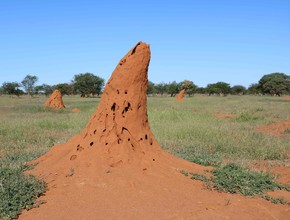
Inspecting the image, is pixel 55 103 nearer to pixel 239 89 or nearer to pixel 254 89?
pixel 254 89

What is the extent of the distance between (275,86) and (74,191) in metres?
59.8

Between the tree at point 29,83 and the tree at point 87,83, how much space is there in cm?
769

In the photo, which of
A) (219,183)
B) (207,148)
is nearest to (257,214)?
(219,183)

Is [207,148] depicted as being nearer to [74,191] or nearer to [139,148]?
[139,148]

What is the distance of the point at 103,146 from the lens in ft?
18.4

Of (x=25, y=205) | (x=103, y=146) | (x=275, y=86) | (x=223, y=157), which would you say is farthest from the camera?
(x=275, y=86)

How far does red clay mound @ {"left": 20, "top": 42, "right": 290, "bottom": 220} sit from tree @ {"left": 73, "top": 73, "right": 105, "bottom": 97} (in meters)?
52.2

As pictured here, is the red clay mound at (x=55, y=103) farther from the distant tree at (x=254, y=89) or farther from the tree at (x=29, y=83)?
the distant tree at (x=254, y=89)

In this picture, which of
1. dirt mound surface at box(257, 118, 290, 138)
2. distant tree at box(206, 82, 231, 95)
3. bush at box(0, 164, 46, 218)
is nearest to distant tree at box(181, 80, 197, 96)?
distant tree at box(206, 82, 231, 95)

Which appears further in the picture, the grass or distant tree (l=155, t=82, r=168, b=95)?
distant tree (l=155, t=82, r=168, b=95)

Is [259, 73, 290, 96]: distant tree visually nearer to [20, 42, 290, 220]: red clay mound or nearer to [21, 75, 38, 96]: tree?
[21, 75, 38, 96]: tree

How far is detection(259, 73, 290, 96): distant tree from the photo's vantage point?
5818cm

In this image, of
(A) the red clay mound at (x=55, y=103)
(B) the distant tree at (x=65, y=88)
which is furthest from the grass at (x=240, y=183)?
(B) the distant tree at (x=65, y=88)

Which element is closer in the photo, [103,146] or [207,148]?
[103,146]
